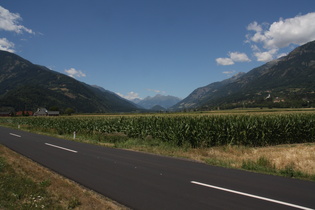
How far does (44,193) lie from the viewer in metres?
6.64

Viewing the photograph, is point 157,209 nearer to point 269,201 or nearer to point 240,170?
point 269,201

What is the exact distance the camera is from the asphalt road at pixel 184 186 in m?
5.93

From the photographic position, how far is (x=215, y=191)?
6801 mm

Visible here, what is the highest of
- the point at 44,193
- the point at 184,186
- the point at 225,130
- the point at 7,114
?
the point at 225,130

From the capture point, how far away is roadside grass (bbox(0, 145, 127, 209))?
5777mm

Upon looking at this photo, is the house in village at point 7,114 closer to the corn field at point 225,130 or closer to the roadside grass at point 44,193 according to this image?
the corn field at point 225,130

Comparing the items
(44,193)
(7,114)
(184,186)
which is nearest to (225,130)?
(184,186)

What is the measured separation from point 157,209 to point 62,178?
14.5 ft

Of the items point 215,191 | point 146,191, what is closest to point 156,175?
point 146,191

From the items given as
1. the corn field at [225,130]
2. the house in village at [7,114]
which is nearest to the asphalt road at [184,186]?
the corn field at [225,130]

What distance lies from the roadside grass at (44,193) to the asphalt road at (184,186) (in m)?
0.45

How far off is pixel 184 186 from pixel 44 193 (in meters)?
4.00

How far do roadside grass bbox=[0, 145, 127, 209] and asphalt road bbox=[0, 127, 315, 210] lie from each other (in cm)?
45

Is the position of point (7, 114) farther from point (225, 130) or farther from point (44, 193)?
point (44, 193)
